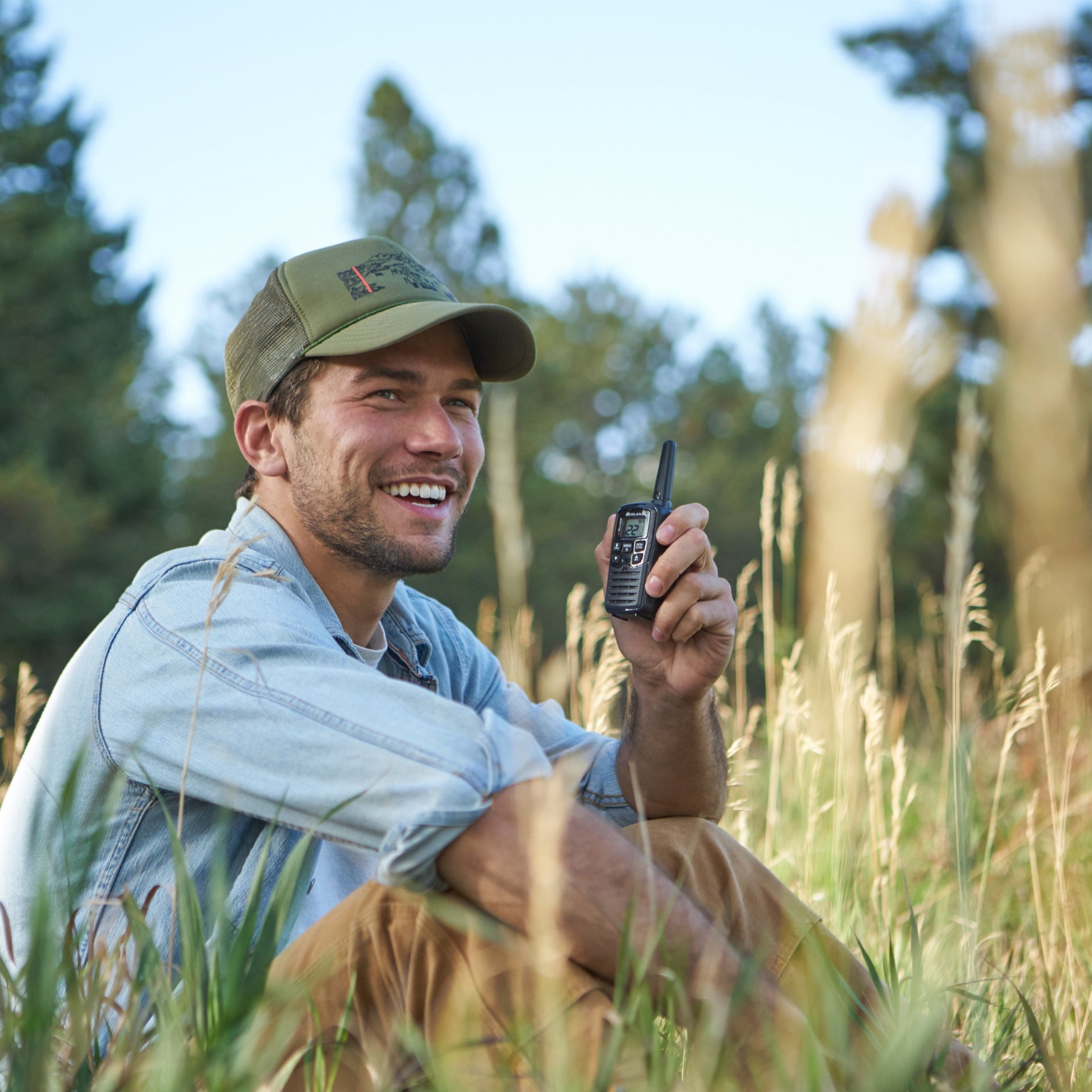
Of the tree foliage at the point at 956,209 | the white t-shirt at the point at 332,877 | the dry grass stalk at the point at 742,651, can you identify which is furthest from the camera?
the tree foliage at the point at 956,209

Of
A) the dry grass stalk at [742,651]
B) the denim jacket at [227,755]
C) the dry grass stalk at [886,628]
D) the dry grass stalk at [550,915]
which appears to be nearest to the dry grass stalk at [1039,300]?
the dry grass stalk at [886,628]

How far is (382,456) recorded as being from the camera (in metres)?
1.99

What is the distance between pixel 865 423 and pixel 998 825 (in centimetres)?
145

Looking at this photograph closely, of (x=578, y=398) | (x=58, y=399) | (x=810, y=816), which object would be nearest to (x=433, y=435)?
(x=810, y=816)

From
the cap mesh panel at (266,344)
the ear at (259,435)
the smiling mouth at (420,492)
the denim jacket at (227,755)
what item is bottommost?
the denim jacket at (227,755)

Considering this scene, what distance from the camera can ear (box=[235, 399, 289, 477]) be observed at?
2057 millimetres

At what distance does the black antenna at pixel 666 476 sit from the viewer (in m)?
1.86

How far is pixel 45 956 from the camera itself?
1006 millimetres

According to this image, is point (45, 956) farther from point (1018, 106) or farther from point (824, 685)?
point (1018, 106)

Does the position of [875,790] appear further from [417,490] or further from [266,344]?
[266,344]

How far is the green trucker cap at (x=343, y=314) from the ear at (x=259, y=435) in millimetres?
26

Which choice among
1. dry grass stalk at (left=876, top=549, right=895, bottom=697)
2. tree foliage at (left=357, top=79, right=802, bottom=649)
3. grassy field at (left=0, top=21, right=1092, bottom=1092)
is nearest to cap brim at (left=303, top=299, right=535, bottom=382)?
grassy field at (left=0, top=21, right=1092, bottom=1092)

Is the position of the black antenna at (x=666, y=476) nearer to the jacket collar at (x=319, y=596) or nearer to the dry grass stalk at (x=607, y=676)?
the dry grass stalk at (x=607, y=676)

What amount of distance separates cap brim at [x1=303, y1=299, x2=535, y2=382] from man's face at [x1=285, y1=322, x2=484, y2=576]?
0.15 feet
